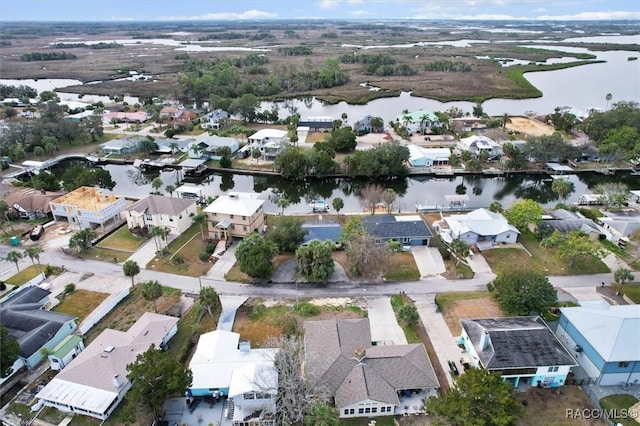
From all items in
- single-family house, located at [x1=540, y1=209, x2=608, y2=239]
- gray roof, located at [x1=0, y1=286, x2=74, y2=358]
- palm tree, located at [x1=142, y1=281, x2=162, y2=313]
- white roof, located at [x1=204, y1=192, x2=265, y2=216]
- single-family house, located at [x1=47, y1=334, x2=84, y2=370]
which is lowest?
single-family house, located at [x1=47, y1=334, x2=84, y2=370]

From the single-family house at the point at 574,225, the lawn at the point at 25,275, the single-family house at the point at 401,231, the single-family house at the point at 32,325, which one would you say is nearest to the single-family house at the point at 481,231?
the single-family house at the point at 401,231

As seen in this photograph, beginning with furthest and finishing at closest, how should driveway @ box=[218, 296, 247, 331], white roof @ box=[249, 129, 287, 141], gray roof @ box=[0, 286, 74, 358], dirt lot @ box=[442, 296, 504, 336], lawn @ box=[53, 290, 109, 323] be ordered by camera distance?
1. white roof @ box=[249, 129, 287, 141]
2. lawn @ box=[53, 290, 109, 323]
3. dirt lot @ box=[442, 296, 504, 336]
4. driveway @ box=[218, 296, 247, 331]
5. gray roof @ box=[0, 286, 74, 358]

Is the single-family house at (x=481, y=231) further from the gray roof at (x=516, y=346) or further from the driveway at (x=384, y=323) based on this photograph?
the gray roof at (x=516, y=346)

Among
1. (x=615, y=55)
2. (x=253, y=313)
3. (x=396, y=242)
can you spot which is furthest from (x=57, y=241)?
(x=615, y=55)

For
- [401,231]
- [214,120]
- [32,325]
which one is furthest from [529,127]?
[32,325]

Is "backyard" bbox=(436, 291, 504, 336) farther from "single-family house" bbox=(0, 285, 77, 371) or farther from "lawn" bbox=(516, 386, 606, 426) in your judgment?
"single-family house" bbox=(0, 285, 77, 371)

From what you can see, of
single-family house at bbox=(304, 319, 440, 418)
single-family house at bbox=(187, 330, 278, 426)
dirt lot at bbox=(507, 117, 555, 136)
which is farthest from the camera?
dirt lot at bbox=(507, 117, 555, 136)

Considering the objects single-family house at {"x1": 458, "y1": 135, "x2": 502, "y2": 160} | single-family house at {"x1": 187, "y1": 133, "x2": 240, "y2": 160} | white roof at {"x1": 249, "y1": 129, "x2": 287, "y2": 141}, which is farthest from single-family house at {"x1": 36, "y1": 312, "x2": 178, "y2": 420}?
single-family house at {"x1": 458, "y1": 135, "x2": 502, "y2": 160}
